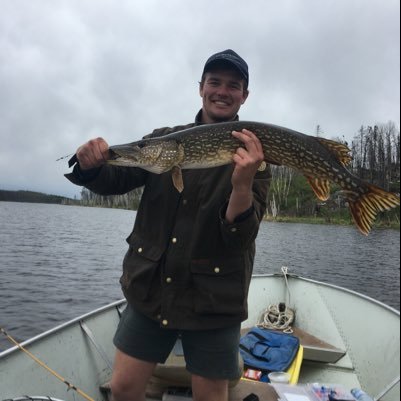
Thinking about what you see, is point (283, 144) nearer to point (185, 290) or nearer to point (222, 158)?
point (222, 158)

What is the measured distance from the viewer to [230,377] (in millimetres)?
2605

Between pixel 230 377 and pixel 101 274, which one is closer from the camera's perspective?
pixel 230 377

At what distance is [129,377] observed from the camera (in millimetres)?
2742

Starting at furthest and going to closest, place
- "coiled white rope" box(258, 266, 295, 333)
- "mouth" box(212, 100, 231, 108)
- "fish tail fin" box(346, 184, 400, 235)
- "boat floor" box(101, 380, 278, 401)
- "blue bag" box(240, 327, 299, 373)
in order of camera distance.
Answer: "coiled white rope" box(258, 266, 295, 333) < "blue bag" box(240, 327, 299, 373) < "boat floor" box(101, 380, 278, 401) < "mouth" box(212, 100, 231, 108) < "fish tail fin" box(346, 184, 400, 235)

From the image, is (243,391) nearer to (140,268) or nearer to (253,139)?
(140,268)

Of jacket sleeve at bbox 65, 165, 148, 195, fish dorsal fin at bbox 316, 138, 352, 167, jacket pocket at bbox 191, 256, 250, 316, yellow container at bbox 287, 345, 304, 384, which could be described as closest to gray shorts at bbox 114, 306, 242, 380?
jacket pocket at bbox 191, 256, 250, 316

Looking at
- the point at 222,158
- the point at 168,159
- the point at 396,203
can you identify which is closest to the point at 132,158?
the point at 168,159

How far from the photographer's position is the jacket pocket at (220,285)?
252cm

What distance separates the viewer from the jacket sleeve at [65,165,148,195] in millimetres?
2715

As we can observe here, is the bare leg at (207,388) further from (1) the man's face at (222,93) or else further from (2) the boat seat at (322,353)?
(2) the boat seat at (322,353)

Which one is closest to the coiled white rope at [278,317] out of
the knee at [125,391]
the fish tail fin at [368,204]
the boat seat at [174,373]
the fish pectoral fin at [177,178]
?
the boat seat at [174,373]

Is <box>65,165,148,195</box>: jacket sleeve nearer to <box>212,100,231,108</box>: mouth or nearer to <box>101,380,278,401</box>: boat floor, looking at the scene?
<box>212,100,231,108</box>: mouth

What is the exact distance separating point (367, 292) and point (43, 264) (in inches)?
428

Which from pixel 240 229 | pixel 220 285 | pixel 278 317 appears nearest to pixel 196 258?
pixel 220 285
